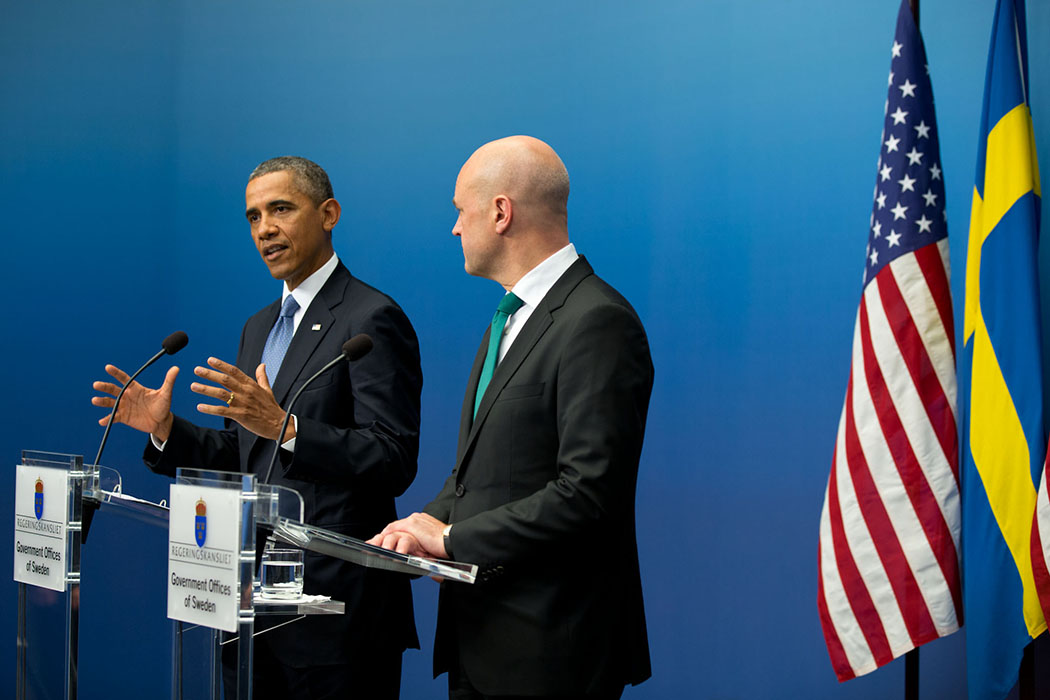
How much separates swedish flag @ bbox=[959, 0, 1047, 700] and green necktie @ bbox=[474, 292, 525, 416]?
1362mm

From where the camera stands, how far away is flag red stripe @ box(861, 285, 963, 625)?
289 cm

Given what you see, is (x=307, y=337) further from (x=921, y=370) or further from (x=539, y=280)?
(x=921, y=370)

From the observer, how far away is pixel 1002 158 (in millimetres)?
2926

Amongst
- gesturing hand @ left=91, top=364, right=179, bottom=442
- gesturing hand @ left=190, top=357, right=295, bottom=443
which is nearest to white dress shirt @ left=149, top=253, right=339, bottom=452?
gesturing hand @ left=91, top=364, right=179, bottom=442

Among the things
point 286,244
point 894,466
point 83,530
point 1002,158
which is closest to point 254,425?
point 83,530

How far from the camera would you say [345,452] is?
262 centimetres

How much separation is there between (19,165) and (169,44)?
3.06ft

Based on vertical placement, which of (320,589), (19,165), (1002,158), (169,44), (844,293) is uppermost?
(169,44)

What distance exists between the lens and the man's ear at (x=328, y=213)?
3.11 metres

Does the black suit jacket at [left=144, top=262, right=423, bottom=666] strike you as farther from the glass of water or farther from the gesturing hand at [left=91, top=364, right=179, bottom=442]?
the glass of water

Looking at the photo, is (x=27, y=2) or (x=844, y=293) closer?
(x=844, y=293)

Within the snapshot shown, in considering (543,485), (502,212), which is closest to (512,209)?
(502,212)

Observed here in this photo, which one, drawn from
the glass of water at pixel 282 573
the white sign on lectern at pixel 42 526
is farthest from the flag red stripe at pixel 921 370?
the white sign on lectern at pixel 42 526

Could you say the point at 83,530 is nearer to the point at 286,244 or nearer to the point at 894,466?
the point at 286,244
